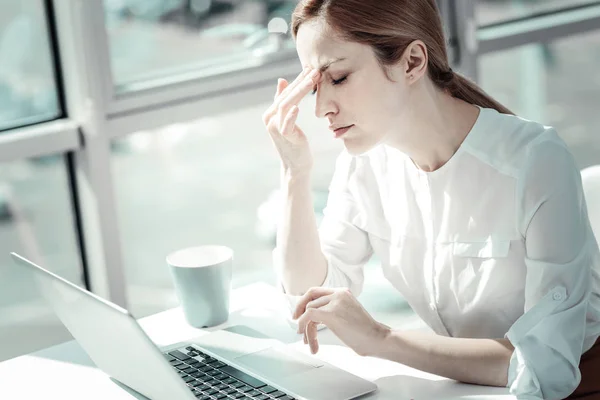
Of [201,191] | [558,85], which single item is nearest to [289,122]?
[201,191]

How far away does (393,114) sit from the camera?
57.9 inches

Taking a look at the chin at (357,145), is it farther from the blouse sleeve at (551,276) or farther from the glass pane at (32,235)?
the glass pane at (32,235)

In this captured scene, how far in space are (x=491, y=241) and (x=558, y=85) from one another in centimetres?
245

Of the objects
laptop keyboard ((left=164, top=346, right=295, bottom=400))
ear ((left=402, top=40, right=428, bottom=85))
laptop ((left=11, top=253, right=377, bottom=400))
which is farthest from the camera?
ear ((left=402, top=40, right=428, bottom=85))

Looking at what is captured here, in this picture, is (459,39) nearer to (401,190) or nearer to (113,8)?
(113,8)

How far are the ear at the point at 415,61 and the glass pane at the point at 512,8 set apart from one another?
1.48 meters

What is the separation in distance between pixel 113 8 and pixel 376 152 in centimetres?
89

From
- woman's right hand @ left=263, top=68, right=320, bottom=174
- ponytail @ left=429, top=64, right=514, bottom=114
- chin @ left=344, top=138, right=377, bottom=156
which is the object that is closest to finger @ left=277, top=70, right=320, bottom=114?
woman's right hand @ left=263, top=68, right=320, bottom=174

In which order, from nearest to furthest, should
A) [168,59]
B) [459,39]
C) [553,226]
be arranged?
[553,226], [168,59], [459,39]

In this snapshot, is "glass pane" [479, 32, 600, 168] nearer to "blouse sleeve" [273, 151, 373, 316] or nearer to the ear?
"blouse sleeve" [273, 151, 373, 316]

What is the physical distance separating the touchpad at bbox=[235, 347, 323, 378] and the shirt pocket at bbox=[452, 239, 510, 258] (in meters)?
0.31

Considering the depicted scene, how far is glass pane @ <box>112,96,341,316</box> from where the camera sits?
2689mm

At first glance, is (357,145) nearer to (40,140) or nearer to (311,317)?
(311,317)

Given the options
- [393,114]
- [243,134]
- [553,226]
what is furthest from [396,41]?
[243,134]
